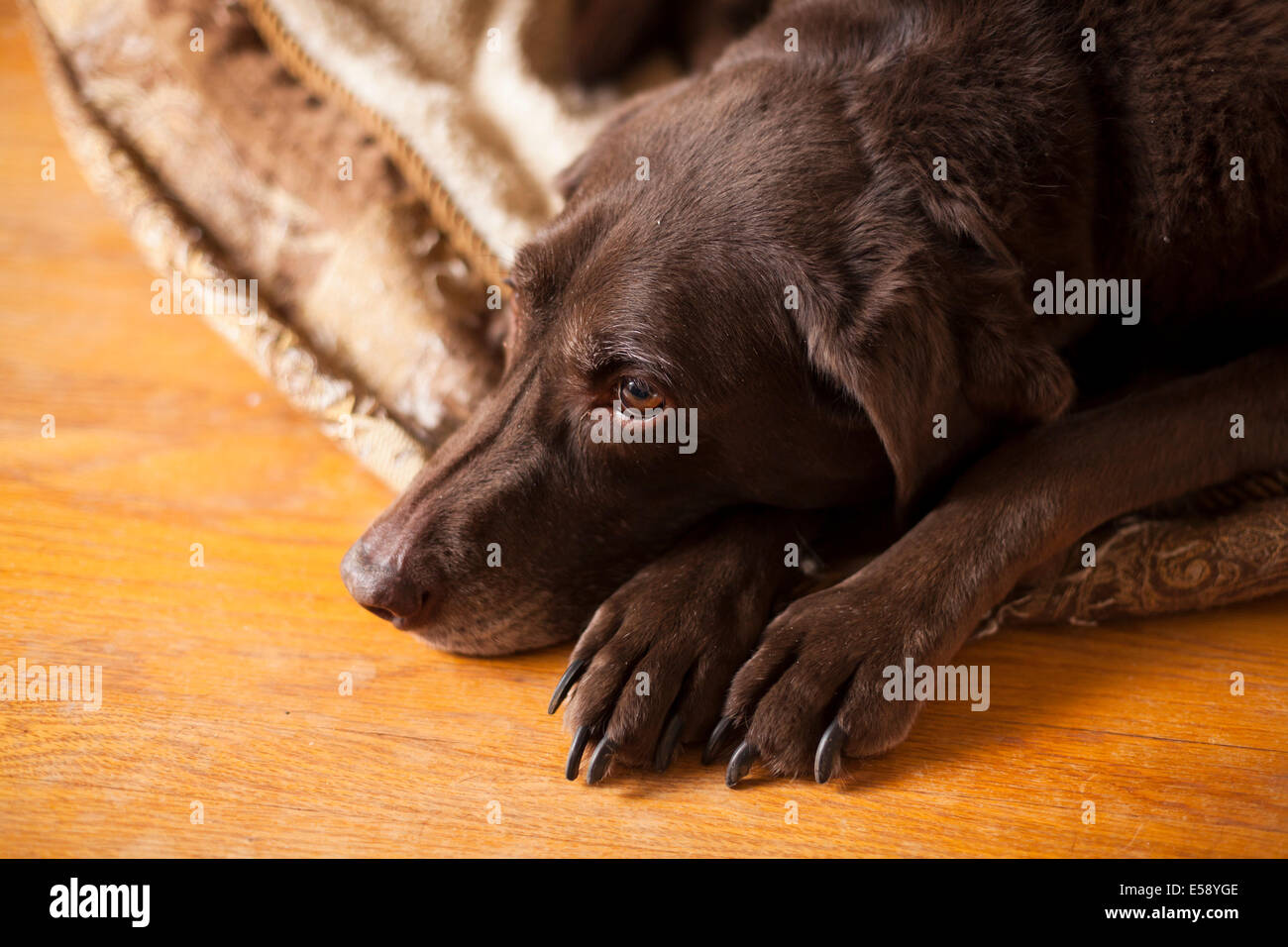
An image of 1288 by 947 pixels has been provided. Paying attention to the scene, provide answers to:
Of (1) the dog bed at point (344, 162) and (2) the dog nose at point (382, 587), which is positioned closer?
(2) the dog nose at point (382, 587)

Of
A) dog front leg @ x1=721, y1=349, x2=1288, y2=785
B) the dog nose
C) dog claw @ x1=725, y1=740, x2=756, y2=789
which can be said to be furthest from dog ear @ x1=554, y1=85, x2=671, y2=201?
dog claw @ x1=725, y1=740, x2=756, y2=789

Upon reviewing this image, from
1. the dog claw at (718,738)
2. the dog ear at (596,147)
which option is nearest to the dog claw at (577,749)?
the dog claw at (718,738)

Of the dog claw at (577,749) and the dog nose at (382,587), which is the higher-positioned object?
the dog nose at (382,587)

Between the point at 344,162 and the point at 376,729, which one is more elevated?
the point at 344,162

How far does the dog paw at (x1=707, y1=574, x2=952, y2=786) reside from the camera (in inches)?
56.2

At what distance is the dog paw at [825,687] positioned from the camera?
143cm

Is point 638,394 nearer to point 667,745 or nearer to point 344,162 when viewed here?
point 667,745

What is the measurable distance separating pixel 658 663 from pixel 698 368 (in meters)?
0.39

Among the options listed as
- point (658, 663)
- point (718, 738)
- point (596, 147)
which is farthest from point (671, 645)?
point (596, 147)

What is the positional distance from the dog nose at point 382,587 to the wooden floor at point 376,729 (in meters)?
0.15

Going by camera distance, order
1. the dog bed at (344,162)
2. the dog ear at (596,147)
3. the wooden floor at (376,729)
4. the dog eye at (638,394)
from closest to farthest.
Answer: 1. the wooden floor at (376,729)
2. the dog eye at (638,394)
3. the dog ear at (596,147)
4. the dog bed at (344,162)

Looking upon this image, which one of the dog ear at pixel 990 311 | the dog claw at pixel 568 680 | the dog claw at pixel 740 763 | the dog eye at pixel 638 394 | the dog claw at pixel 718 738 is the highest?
the dog ear at pixel 990 311

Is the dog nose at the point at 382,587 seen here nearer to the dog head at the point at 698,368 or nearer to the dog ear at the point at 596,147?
the dog head at the point at 698,368

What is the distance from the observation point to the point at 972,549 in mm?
1538
